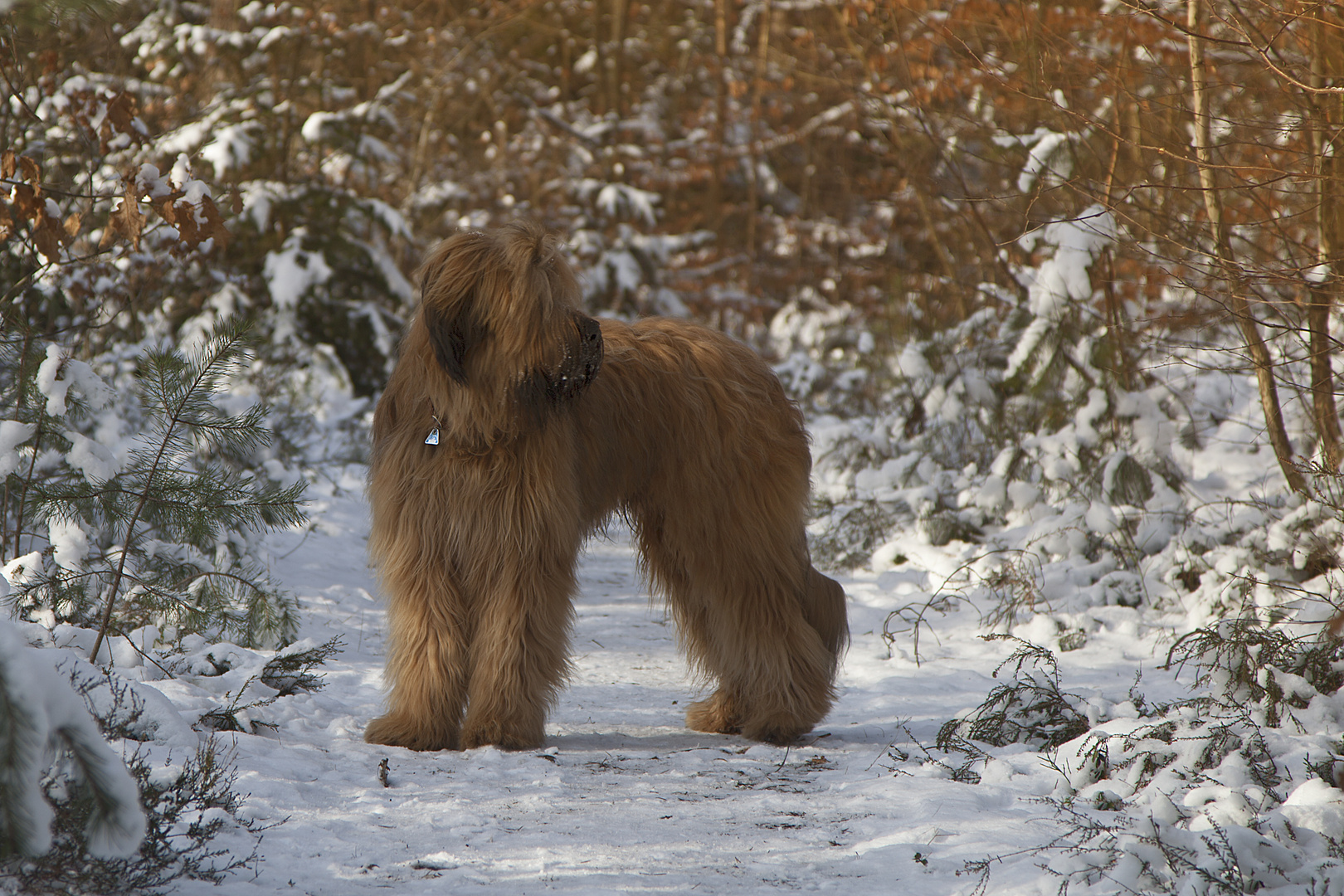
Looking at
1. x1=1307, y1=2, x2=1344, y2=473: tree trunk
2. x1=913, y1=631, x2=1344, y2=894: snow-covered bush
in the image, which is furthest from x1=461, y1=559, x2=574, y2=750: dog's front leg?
x1=1307, y1=2, x2=1344, y2=473: tree trunk

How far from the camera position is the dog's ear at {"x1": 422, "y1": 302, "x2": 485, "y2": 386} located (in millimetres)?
3496

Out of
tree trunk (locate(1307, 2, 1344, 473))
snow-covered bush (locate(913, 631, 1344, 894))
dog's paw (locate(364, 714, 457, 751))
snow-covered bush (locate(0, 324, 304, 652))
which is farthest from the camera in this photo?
snow-covered bush (locate(0, 324, 304, 652))

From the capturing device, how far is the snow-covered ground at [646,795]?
2.58 metres

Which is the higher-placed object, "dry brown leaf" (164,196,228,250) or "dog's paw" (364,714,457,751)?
"dry brown leaf" (164,196,228,250)

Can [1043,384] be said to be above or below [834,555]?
above

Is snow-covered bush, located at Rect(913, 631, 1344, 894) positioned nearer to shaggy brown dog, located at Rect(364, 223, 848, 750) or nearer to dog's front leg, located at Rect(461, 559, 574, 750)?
shaggy brown dog, located at Rect(364, 223, 848, 750)

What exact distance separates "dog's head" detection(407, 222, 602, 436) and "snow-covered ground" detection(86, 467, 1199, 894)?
1167mm

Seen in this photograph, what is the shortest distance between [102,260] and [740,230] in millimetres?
11064

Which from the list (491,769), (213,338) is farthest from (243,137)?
(491,769)

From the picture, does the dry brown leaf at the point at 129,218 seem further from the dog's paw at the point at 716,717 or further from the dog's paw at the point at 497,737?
the dog's paw at the point at 716,717

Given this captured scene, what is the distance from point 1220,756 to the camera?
2.95m

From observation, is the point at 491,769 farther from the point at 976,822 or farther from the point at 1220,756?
the point at 1220,756

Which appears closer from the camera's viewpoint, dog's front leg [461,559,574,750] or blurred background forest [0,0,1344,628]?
dog's front leg [461,559,574,750]

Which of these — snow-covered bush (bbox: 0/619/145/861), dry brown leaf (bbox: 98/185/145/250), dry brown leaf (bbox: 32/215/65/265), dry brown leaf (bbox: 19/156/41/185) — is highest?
dry brown leaf (bbox: 19/156/41/185)
